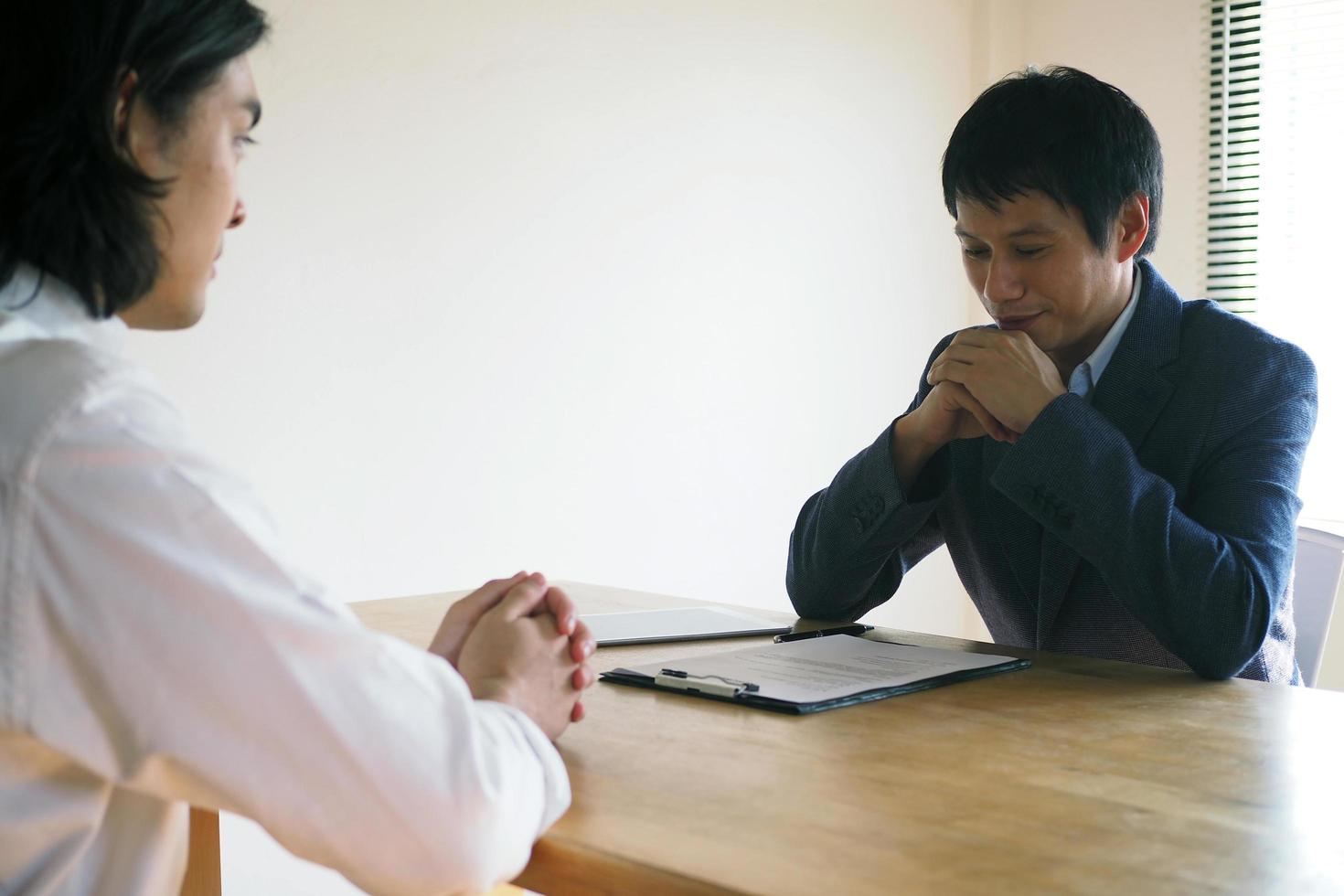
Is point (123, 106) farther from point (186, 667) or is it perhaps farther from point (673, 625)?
point (673, 625)

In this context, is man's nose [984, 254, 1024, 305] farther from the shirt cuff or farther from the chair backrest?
the shirt cuff

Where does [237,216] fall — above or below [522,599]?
above

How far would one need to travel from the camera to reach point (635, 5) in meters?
2.97

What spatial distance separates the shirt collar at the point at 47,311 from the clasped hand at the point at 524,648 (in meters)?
0.36

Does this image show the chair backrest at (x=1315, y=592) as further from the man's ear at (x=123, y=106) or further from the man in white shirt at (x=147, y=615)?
the man's ear at (x=123, y=106)

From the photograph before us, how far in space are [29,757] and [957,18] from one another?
3.93 meters

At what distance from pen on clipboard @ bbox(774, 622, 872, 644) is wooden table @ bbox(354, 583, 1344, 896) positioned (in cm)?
31

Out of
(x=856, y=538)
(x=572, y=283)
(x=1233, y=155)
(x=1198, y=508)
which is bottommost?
(x=856, y=538)

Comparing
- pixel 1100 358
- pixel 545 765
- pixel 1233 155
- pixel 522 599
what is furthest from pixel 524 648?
pixel 1233 155

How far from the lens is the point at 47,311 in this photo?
31.5 inches

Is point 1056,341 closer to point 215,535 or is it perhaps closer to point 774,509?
point 215,535

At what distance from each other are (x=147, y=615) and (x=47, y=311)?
259mm

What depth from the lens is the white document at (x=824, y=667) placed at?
1.13 metres

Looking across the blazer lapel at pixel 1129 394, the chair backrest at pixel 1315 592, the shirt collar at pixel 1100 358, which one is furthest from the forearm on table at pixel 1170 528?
the chair backrest at pixel 1315 592
